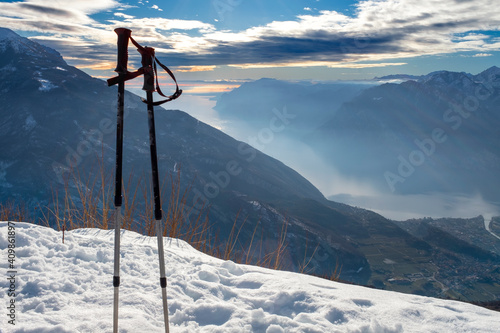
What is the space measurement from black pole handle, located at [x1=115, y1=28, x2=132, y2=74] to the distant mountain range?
331 ft

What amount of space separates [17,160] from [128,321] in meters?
170

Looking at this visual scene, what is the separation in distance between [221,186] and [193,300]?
541 feet

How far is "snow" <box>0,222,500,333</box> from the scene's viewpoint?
130 inches

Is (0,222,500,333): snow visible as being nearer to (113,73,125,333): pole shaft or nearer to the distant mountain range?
(113,73,125,333): pole shaft

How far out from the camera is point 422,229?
178125 millimetres

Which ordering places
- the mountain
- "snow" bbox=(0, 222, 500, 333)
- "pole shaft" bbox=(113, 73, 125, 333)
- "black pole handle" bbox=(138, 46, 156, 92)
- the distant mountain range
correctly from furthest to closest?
1. the mountain
2. the distant mountain range
3. "snow" bbox=(0, 222, 500, 333)
4. "black pole handle" bbox=(138, 46, 156, 92)
5. "pole shaft" bbox=(113, 73, 125, 333)

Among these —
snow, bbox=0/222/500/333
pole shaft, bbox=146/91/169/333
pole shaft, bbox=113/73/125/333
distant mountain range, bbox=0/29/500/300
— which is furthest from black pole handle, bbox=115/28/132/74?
distant mountain range, bbox=0/29/500/300

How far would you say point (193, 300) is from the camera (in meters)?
3.84

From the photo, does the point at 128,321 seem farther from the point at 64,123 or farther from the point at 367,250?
the point at 64,123

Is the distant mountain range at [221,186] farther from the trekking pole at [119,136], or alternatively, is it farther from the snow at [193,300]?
the trekking pole at [119,136]

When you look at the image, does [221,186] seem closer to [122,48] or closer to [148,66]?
[148,66]

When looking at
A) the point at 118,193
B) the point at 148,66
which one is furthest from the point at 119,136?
the point at 148,66

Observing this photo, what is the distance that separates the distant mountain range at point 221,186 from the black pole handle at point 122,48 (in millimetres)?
100858

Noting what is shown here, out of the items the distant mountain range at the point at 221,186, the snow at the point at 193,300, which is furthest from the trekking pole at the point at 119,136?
the distant mountain range at the point at 221,186
